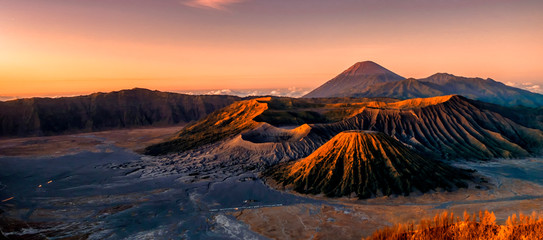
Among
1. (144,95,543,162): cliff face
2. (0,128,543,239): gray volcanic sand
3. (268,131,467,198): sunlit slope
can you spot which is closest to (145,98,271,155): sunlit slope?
(144,95,543,162): cliff face

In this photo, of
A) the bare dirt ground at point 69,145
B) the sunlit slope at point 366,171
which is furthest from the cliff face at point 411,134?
the bare dirt ground at point 69,145

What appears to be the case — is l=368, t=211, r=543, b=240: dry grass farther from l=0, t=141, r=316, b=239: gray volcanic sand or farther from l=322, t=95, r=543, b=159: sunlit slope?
l=322, t=95, r=543, b=159: sunlit slope

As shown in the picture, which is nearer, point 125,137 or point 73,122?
point 125,137

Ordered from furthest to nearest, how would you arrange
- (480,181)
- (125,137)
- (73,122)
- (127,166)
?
(73,122) → (125,137) → (127,166) → (480,181)

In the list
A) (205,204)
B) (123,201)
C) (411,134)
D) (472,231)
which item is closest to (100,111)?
(123,201)

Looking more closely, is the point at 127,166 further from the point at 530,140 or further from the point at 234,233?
the point at 530,140

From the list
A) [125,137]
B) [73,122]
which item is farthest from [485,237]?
[73,122]
